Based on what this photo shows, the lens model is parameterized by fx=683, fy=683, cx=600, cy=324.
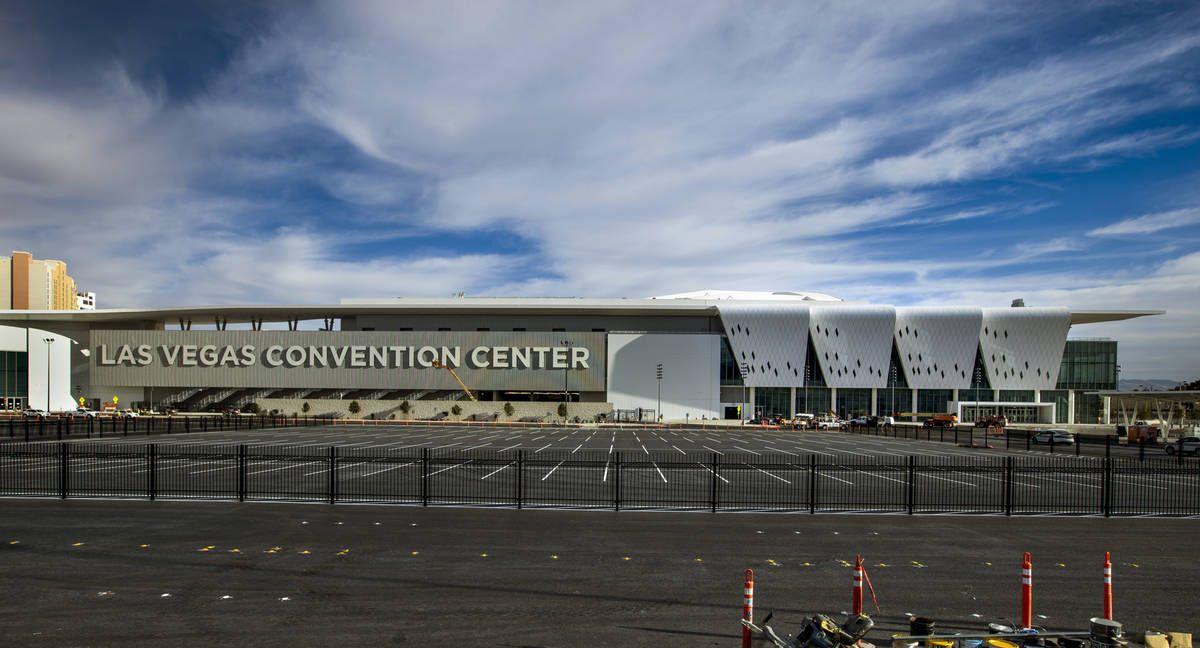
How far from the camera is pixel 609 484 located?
2275 centimetres

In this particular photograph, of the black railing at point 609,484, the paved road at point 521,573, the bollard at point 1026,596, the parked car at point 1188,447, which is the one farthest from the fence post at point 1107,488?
the parked car at point 1188,447

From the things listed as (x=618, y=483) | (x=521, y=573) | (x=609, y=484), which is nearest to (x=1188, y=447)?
(x=609, y=484)

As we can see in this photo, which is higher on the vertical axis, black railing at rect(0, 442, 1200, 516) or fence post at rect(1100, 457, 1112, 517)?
fence post at rect(1100, 457, 1112, 517)

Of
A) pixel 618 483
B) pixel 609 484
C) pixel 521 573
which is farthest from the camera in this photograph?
pixel 609 484

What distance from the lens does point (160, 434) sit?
4741 cm

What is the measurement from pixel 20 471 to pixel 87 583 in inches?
723

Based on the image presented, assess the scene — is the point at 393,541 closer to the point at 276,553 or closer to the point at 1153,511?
the point at 276,553

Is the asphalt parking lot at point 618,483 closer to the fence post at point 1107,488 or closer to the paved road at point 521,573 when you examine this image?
the fence post at point 1107,488

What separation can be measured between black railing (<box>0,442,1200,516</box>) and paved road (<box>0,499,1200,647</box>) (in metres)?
1.38

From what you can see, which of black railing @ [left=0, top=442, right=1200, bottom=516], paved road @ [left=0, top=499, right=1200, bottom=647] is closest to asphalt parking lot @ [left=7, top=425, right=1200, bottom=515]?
black railing @ [left=0, top=442, right=1200, bottom=516]

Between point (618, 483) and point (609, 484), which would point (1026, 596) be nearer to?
point (618, 483)

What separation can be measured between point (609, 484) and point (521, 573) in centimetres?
1115

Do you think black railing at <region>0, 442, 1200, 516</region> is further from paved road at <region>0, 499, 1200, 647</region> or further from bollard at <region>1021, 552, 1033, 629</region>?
bollard at <region>1021, 552, 1033, 629</region>

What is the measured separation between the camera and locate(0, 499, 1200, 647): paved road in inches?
363
